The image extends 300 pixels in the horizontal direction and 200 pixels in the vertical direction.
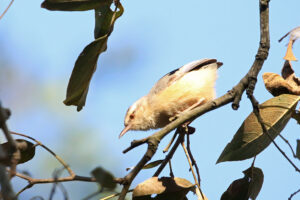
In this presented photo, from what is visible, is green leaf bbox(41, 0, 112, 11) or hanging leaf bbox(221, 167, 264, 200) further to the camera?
hanging leaf bbox(221, 167, 264, 200)

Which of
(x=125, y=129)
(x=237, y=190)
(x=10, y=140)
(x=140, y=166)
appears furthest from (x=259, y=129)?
(x=125, y=129)

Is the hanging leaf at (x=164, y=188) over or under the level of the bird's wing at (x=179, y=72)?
under

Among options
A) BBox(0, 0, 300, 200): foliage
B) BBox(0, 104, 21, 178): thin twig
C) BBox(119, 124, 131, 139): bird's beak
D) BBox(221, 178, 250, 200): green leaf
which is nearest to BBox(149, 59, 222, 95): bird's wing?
BBox(119, 124, 131, 139): bird's beak

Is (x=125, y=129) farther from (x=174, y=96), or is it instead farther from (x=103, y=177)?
(x=103, y=177)

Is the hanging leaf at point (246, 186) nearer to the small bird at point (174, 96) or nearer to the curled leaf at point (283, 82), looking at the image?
the curled leaf at point (283, 82)

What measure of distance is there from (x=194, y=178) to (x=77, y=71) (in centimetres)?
117

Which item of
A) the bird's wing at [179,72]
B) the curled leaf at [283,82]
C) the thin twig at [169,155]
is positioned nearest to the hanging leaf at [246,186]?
the thin twig at [169,155]

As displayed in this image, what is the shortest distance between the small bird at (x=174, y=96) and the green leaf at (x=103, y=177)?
129 inches

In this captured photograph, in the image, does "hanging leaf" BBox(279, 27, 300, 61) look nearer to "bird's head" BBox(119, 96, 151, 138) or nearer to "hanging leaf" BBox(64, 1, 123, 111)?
"hanging leaf" BBox(64, 1, 123, 111)

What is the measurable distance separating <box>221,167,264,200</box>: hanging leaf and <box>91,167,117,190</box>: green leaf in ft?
4.92

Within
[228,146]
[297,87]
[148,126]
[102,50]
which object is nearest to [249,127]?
[228,146]

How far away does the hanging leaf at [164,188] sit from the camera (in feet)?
10.2

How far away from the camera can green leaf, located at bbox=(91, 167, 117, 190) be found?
2250 millimetres

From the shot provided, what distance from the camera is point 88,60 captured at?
137 inches
